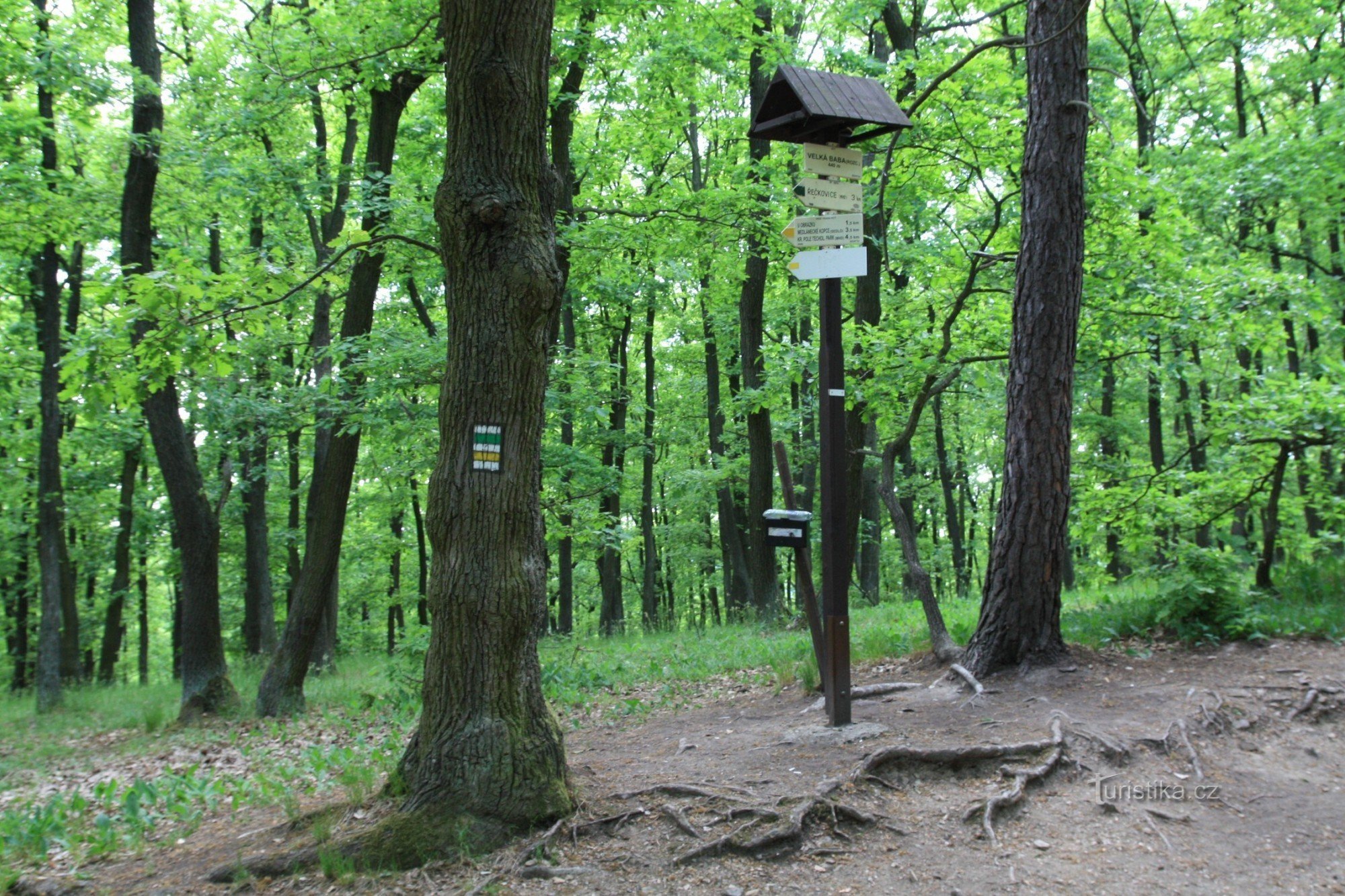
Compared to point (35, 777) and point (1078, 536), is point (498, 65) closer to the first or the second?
point (1078, 536)

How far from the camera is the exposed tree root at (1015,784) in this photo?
171 inches

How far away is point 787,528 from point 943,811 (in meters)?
1.86

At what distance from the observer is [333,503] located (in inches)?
398

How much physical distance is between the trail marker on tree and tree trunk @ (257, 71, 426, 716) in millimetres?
5847

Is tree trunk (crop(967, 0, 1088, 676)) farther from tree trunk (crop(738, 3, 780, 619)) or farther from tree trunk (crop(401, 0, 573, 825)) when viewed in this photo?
tree trunk (crop(738, 3, 780, 619))

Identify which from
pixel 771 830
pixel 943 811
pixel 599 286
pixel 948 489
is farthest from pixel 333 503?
pixel 948 489

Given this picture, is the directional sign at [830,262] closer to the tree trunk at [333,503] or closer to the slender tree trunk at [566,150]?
the slender tree trunk at [566,150]

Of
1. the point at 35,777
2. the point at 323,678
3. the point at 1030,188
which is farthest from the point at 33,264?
the point at 1030,188

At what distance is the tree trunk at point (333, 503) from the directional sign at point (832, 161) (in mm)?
5892

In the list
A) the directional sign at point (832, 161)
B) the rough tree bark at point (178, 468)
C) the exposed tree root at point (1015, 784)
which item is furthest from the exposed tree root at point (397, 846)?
the rough tree bark at point (178, 468)

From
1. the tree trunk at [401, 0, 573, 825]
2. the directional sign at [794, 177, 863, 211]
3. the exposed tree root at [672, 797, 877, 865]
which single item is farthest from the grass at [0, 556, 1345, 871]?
the directional sign at [794, 177, 863, 211]

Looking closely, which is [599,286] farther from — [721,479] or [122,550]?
[122,550]

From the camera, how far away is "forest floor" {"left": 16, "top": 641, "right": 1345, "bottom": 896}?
12.9 feet

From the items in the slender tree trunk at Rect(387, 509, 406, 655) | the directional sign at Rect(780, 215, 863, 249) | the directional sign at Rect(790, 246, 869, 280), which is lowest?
the slender tree trunk at Rect(387, 509, 406, 655)
